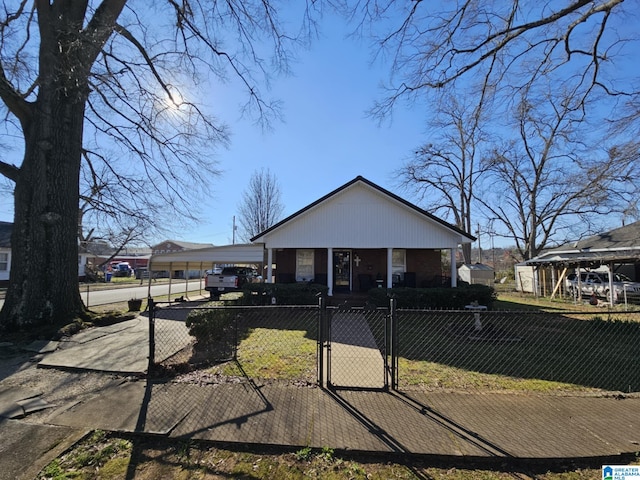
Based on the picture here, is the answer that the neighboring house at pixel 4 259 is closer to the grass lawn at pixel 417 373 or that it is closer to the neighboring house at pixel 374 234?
the neighboring house at pixel 374 234

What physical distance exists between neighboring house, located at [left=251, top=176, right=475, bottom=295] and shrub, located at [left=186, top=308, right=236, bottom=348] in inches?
285

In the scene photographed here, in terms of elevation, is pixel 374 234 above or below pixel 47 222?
above

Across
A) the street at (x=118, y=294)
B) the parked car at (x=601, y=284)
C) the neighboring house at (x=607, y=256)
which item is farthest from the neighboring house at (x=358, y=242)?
the parked car at (x=601, y=284)

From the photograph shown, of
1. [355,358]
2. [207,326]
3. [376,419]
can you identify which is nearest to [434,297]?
[355,358]

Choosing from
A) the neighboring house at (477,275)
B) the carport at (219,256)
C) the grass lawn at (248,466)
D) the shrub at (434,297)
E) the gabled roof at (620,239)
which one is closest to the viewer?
the grass lawn at (248,466)

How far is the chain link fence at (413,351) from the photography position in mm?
5207

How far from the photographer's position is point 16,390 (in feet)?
15.7

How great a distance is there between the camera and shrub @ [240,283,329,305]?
42.0 feet

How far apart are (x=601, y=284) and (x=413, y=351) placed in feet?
71.7

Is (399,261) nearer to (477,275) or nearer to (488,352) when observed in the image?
(488,352)

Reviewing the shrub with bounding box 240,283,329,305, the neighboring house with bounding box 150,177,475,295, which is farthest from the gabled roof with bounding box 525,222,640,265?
the shrub with bounding box 240,283,329,305

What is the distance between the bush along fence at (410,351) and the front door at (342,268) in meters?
6.28

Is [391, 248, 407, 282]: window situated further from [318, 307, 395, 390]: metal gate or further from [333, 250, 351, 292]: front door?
[318, 307, 395, 390]: metal gate

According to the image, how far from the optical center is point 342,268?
1758 cm
